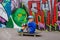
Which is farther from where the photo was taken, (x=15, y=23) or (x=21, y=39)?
(x=15, y=23)

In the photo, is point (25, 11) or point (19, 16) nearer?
point (25, 11)

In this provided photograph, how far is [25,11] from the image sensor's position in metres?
15.7

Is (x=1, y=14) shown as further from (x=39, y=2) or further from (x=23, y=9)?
(x=39, y=2)

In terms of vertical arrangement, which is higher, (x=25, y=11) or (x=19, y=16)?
(x=25, y=11)

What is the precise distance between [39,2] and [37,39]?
422 cm

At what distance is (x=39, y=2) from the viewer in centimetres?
1529

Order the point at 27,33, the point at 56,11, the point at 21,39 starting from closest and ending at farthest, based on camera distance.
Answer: the point at 21,39, the point at 27,33, the point at 56,11

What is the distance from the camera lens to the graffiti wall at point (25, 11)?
15.1m

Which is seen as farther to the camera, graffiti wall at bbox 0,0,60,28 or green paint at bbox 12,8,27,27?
green paint at bbox 12,8,27,27

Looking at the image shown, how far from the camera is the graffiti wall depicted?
Result: 15.1 meters

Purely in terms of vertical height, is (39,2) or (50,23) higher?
(39,2)

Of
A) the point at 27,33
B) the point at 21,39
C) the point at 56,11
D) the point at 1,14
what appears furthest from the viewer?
the point at 1,14

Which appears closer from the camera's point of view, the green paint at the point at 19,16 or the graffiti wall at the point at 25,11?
the graffiti wall at the point at 25,11

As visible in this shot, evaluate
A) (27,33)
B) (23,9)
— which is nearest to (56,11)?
(23,9)
